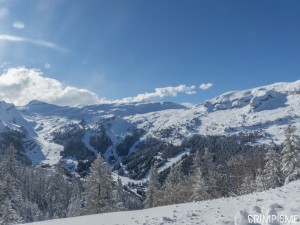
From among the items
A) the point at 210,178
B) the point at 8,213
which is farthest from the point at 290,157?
the point at 8,213

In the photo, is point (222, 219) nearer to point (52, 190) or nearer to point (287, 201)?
point (287, 201)

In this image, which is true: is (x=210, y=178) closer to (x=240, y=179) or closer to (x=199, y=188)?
(x=199, y=188)

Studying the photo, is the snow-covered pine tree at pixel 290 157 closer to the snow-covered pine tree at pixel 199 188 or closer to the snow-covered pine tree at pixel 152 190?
the snow-covered pine tree at pixel 199 188

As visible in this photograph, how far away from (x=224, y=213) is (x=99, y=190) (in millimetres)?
32806

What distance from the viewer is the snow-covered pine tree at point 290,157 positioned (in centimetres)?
5106

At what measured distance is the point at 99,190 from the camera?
160ft

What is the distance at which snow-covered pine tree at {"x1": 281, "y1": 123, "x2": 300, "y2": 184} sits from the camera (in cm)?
5106

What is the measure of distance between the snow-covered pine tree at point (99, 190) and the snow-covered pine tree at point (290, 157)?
77.9 ft

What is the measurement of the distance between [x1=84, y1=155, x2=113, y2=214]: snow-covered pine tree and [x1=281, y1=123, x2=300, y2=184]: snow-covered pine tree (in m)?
23.7

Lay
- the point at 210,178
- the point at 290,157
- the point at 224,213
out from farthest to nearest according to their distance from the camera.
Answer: the point at 210,178 < the point at 290,157 < the point at 224,213

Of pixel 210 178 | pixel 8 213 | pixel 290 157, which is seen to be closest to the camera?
pixel 8 213

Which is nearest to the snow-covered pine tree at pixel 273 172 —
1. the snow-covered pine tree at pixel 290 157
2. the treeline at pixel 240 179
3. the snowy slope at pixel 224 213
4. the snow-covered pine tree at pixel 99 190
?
the treeline at pixel 240 179

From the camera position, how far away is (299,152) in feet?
175

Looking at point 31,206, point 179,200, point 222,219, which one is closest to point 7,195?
point 179,200
